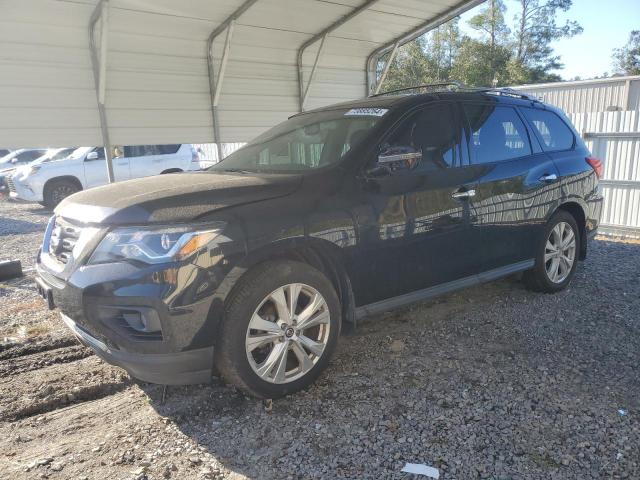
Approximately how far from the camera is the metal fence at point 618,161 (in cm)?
940

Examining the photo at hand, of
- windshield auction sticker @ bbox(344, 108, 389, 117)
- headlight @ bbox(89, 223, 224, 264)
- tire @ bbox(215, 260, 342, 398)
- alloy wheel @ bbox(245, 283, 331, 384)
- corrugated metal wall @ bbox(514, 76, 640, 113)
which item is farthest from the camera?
corrugated metal wall @ bbox(514, 76, 640, 113)

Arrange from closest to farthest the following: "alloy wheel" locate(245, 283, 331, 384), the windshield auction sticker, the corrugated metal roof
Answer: "alloy wheel" locate(245, 283, 331, 384)
the windshield auction sticker
the corrugated metal roof

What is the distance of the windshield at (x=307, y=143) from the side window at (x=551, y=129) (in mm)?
1850

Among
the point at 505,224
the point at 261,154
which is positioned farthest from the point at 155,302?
the point at 505,224

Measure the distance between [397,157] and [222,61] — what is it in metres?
4.94

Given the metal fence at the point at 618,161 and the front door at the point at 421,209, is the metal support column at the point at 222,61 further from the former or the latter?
the metal fence at the point at 618,161

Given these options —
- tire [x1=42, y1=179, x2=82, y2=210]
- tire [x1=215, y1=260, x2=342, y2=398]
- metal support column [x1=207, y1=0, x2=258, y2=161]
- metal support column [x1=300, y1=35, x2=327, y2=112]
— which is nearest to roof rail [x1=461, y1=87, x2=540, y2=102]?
tire [x1=215, y1=260, x2=342, y2=398]

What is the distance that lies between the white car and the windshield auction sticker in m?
9.50

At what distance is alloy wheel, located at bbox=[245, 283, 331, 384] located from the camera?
2.80m

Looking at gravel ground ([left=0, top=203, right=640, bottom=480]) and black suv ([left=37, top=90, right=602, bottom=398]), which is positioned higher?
black suv ([left=37, top=90, right=602, bottom=398])

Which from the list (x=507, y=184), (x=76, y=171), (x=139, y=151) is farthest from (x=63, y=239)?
(x=76, y=171)

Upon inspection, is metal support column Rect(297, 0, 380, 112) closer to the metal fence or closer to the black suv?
the black suv

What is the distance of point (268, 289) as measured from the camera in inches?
108

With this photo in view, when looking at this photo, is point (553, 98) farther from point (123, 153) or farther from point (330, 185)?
point (330, 185)
